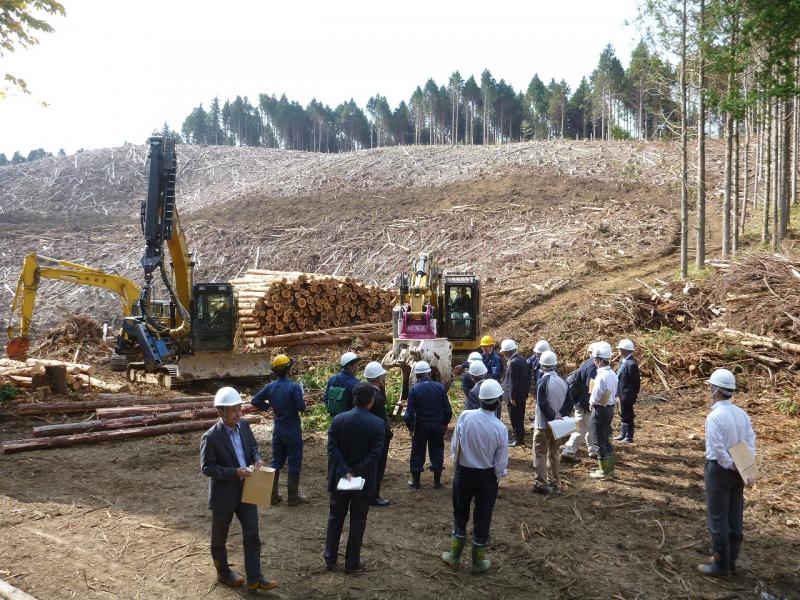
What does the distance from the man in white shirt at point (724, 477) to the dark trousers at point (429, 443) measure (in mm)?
3448

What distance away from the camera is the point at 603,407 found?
8.94 meters

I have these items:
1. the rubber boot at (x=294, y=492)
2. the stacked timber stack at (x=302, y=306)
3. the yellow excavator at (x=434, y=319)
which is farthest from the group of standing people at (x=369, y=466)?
the stacked timber stack at (x=302, y=306)

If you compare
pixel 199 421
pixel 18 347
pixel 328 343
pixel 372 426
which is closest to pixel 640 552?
pixel 372 426

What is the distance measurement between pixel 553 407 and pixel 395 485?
2418 mm

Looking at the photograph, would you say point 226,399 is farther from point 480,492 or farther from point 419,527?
point 419,527

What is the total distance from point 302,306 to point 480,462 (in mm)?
15271

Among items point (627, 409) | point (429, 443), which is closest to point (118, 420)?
point (429, 443)

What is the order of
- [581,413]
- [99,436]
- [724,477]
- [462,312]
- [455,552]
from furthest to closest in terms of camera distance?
[462,312], [99,436], [581,413], [455,552], [724,477]

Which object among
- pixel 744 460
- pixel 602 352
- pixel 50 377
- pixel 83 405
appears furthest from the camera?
pixel 50 377

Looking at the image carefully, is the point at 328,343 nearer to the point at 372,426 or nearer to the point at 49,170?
the point at 372,426

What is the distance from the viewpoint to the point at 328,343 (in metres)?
20.6

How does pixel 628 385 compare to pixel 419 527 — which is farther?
pixel 628 385

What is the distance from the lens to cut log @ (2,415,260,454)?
10.7 m

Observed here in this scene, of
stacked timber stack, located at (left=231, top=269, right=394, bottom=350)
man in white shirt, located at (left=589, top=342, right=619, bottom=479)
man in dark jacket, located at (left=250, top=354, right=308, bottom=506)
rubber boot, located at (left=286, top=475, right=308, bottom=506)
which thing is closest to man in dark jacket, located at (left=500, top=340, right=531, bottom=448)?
man in white shirt, located at (left=589, top=342, right=619, bottom=479)
